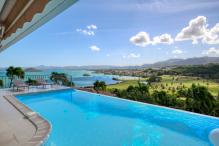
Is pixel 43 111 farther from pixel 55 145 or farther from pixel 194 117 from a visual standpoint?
pixel 194 117

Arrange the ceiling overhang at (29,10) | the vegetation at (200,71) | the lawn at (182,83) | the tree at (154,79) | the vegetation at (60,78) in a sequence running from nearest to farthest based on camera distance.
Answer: the ceiling overhang at (29,10), the vegetation at (200,71), the lawn at (182,83), the tree at (154,79), the vegetation at (60,78)

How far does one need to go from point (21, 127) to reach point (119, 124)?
2.58 metres

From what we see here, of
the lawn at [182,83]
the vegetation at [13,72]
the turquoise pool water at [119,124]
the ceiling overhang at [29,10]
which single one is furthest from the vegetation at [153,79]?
the vegetation at [13,72]

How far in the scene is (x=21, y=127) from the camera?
164 inches

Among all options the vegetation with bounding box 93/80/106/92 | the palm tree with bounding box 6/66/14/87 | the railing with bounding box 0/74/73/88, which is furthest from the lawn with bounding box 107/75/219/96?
the palm tree with bounding box 6/66/14/87

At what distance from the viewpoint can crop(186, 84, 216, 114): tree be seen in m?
5.77

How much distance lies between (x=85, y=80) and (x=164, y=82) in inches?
249

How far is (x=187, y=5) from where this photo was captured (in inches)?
269

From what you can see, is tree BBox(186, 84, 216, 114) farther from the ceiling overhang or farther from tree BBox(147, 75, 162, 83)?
the ceiling overhang

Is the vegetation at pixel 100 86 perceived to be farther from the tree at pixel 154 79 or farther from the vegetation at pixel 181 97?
the tree at pixel 154 79

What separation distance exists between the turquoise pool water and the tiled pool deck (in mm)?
290

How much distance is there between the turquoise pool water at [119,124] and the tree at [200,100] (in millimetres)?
539

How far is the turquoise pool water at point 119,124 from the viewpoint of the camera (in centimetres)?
416

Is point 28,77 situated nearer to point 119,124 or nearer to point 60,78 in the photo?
point 60,78
